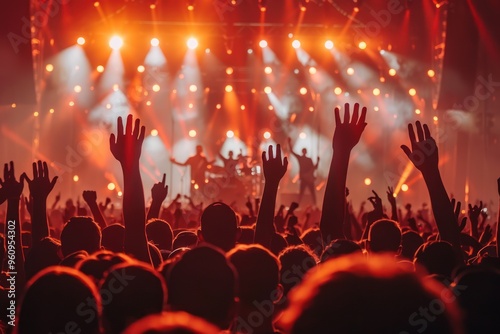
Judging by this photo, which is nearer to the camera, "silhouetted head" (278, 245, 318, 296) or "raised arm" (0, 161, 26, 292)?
"silhouetted head" (278, 245, 318, 296)

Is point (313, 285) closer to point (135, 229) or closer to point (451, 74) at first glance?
point (135, 229)

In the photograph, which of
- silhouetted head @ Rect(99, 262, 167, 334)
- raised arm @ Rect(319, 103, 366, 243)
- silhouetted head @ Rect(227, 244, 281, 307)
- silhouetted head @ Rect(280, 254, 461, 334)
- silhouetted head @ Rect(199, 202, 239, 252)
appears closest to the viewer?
silhouetted head @ Rect(280, 254, 461, 334)

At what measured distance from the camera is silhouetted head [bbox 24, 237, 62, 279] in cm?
420

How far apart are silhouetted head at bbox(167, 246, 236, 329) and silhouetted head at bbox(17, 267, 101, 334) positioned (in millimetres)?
372

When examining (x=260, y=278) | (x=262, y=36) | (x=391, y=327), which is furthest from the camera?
(x=262, y=36)

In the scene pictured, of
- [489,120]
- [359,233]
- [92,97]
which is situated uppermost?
[92,97]

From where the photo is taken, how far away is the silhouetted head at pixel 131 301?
7.95 feet

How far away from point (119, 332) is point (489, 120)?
20.6 metres

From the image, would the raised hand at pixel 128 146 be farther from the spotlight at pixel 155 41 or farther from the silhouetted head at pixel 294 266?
the spotlight at pixel 155 41

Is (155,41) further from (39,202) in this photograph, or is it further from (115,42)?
(39,202)

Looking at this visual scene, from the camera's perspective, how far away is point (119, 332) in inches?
95.3

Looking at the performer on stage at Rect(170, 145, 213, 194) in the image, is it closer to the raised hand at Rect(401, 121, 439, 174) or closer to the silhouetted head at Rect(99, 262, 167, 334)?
the raised hand at Rect(401, 121, 439, 174)

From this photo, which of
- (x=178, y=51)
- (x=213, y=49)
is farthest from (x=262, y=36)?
(x=178, y=51)

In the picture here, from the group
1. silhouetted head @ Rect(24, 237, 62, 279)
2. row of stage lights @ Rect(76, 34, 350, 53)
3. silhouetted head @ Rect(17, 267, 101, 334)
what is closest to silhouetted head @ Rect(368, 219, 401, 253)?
silhouetted head @ Rect(24, 237, 62, 279)
